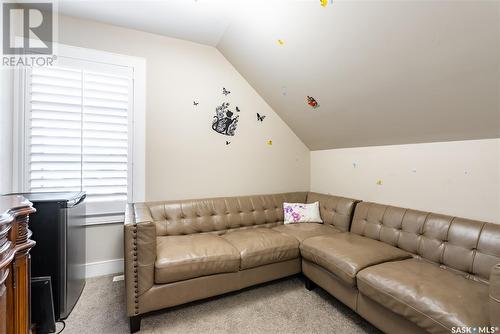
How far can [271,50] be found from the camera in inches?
92.0

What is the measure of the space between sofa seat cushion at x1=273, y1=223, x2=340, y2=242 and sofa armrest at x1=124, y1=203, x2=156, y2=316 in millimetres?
1294

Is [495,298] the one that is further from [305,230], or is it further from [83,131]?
[83,131]

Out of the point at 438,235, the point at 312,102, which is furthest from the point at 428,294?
the point at 312,102

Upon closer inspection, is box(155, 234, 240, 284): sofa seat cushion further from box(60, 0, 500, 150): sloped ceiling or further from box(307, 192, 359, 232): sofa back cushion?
box(60, 0, 500, 150): sloped ceiling

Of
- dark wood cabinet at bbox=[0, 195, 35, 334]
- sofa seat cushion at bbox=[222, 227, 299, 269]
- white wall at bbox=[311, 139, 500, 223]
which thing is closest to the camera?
dark wood cabinet at bbox=[0, 195, 35, 334]

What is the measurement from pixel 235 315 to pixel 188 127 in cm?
191

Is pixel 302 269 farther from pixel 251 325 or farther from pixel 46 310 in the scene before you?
pixel 46 310

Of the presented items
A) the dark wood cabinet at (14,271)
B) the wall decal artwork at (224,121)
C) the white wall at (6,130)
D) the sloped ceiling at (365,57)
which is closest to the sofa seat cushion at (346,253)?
the sloped ceiling at (365,57)

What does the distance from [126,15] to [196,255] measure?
7.43 ft

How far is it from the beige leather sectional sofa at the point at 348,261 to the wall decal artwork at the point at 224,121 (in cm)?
91

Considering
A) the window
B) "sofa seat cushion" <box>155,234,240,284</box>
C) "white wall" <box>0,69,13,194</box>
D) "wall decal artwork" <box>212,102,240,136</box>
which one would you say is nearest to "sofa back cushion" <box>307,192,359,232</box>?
"sofa seat cushion" <box>155,234,240,284</box>

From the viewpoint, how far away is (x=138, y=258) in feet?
5.38

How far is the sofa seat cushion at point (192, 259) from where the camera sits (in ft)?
5.61

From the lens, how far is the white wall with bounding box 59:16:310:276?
241cm
